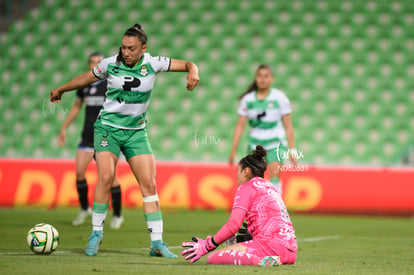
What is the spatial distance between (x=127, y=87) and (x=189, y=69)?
0.51 m

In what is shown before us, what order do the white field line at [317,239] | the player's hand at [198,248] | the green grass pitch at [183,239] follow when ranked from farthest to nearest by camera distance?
1. the white field line at [317,239]
2. the player's hand at [198,248]
3. the green grass pitch at [183,239]

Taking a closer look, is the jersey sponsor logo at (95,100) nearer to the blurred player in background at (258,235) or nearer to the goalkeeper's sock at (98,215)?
the goalkeeper's sock at (98,215)

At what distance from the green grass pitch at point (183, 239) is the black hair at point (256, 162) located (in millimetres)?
683

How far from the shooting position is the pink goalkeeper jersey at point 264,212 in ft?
15.6

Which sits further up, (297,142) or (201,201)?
(297,142)

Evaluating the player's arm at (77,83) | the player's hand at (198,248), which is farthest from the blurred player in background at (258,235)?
the player's arm at (77,83)

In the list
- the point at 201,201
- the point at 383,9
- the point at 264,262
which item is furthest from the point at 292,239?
the point at 383,9

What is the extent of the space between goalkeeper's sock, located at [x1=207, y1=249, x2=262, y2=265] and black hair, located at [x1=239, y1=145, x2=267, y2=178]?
22.6 inches

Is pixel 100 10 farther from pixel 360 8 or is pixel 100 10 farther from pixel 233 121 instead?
pixel 360 8

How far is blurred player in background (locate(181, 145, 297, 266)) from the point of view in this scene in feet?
15.6

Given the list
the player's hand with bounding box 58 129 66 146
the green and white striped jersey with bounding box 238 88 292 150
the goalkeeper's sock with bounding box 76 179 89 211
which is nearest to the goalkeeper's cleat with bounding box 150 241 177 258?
the green and white striped jersey with bounding box 238 88 292 150

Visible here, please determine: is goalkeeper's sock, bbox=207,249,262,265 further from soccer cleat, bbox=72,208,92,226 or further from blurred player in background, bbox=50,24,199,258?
soccer cleat, bbox=72,208,92,226

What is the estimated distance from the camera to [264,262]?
15.7 ft

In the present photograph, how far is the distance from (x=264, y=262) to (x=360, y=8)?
38.3 feet
